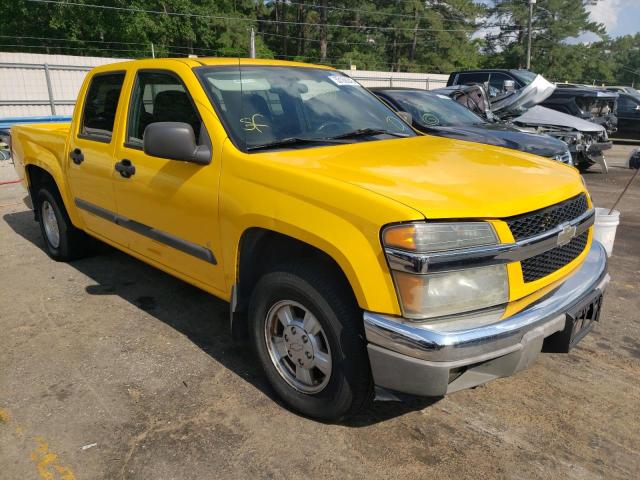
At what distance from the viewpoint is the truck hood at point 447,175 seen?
7.80 ft

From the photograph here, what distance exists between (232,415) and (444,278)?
1443 millimetres

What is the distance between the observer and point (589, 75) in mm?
67688

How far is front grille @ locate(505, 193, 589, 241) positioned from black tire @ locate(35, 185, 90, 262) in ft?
14.1

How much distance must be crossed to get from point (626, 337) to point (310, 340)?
2.50 m

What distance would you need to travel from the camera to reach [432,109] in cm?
794

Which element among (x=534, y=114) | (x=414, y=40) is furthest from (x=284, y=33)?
(x=534, y=114)

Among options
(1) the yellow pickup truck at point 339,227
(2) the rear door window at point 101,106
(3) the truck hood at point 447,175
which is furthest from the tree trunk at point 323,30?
(3) the truck hood at point 447,175

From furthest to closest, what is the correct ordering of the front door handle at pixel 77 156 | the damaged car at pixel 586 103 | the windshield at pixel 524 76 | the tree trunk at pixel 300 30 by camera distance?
the tree trunk at pixel 300 30
the damaged car at pixel 586 103
the windshield at pixel 524 76
the front door handle at pixel 77 156

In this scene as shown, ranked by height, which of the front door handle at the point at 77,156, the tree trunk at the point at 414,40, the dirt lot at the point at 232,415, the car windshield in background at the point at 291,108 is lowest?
the dirt lot at the point at 232,415

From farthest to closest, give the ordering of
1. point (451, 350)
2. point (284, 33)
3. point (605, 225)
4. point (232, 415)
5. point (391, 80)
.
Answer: point (284, 33) → point (391, 80) → point (605, 225) → point (232, 415) → point (451, 350)

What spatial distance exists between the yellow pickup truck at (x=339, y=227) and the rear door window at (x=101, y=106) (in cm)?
3

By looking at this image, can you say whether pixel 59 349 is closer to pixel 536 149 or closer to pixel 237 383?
pixel 237 383

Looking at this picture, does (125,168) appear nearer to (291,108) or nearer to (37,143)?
(291,108)

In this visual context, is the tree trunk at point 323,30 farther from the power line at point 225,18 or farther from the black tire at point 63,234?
the black tire at point 63,234
